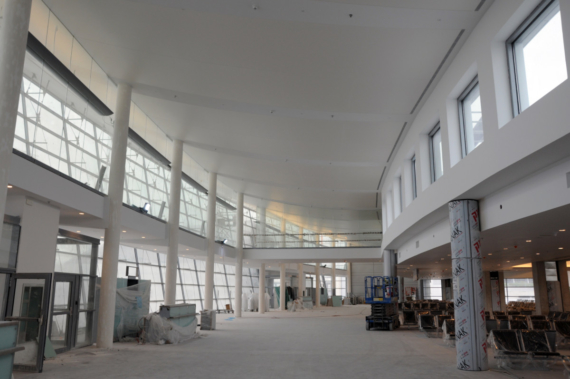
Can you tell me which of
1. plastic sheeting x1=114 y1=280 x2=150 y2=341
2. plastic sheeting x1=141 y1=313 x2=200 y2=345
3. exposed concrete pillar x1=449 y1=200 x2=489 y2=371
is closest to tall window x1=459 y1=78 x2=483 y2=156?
exposed concrete pillar x1=449 y1=200 x2=489 y2=371

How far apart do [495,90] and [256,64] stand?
6348 millimetres

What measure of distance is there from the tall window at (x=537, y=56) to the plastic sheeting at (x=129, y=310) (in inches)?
542

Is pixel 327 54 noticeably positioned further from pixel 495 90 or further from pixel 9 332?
pixel 9 332

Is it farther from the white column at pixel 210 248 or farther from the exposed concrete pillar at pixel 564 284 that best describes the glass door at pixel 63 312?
the exposed concrete pillar at pixel 564 284

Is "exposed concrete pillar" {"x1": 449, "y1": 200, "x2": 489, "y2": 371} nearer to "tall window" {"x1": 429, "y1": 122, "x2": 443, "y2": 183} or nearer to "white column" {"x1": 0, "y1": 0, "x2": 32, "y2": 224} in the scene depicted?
"tall window" {"x1": 429, "y1": 122, "x2": 443, "y2": 183}

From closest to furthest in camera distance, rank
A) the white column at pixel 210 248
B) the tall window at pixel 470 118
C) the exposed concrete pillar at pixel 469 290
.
A: the exposed concrete pillar at pixel 469 290
the tall window at pixel 470 118
the white column at pixel 210 248

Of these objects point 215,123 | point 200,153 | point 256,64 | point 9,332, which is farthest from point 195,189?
point 9,332

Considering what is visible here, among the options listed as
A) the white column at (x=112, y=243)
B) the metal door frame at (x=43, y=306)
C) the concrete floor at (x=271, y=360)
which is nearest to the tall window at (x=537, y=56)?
the concrete floor at (x=271, y=360)

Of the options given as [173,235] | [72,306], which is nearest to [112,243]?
[72,306]

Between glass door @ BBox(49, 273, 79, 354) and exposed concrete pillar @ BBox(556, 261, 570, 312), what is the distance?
2163 centimetres

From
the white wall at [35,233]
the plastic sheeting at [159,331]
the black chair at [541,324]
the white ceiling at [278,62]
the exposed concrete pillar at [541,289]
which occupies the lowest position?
the plastic sheeting at [159,331]

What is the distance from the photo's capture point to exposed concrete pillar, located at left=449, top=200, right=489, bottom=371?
1013 cm

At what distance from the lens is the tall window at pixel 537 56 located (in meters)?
7.51

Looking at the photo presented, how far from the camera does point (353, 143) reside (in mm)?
18562
